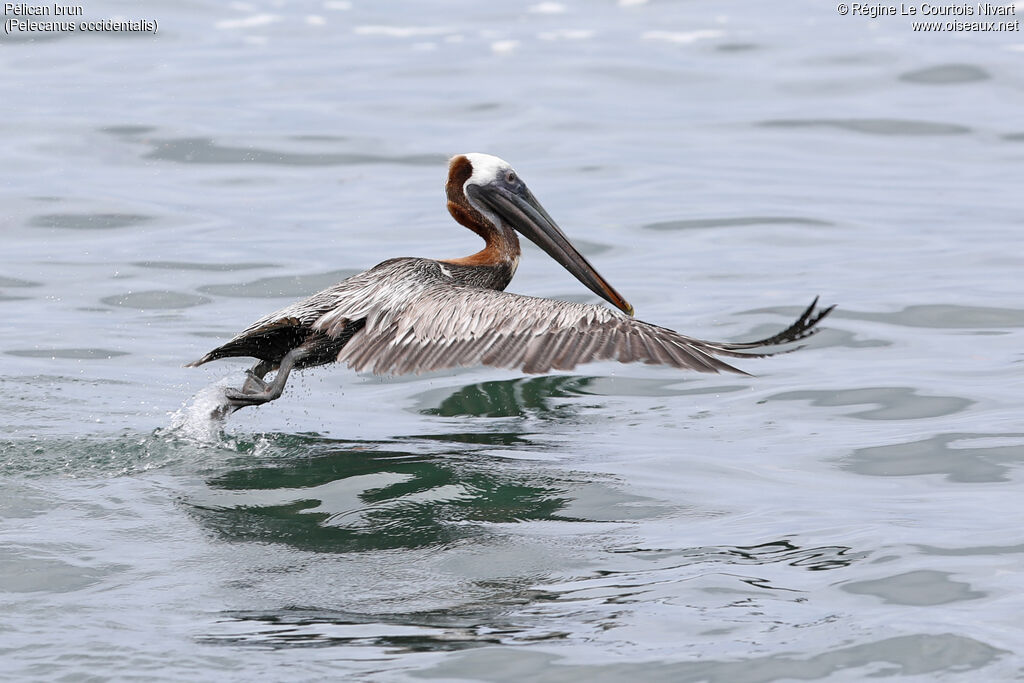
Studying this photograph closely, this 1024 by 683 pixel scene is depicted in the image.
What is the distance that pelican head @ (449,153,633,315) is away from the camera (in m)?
8.92

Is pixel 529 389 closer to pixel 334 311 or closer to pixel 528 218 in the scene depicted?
pixel 528 218

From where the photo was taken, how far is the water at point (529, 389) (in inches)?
203

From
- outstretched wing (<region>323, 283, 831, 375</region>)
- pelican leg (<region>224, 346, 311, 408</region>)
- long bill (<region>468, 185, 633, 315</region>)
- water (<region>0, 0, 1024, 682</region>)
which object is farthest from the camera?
long bill (<region>468, 185, 633, 315</region>)

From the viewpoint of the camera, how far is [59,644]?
16.0 ft

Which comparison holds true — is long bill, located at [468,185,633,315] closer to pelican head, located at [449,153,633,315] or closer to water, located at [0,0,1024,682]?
pelican head, located at [449,153,633,315]

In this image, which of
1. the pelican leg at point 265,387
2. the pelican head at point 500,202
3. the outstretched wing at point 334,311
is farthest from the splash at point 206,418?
the pelican head at point 500,202

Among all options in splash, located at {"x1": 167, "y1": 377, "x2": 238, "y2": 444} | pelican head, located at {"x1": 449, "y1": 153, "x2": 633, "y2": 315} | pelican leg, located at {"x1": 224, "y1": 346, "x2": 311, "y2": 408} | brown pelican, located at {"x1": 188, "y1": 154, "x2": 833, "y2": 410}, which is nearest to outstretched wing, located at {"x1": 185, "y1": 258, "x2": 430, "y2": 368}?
brown pelican, located at {"x1": 188, "y1": 154, "x2": 833, "y2": 410}

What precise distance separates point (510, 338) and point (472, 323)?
0.92 ft

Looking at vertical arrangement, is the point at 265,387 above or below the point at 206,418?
above

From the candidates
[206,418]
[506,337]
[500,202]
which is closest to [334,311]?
[206,418]

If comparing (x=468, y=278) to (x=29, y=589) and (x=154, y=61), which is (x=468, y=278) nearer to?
(x=29, y=589)

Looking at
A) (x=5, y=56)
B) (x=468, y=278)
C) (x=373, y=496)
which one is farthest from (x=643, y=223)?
(x=5, y=56)

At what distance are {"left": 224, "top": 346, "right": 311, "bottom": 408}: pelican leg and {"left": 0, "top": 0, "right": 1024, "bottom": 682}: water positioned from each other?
0.24 m

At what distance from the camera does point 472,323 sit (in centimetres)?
726
